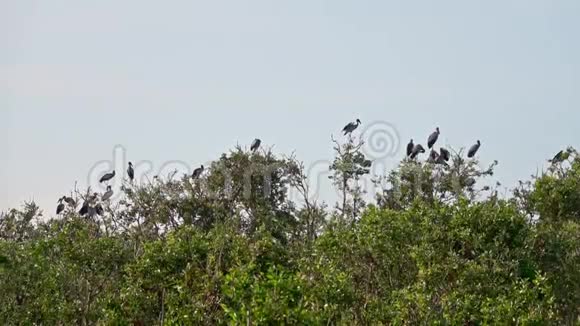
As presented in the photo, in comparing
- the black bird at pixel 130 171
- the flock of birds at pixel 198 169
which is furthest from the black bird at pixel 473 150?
the black bird at pixel 130 171

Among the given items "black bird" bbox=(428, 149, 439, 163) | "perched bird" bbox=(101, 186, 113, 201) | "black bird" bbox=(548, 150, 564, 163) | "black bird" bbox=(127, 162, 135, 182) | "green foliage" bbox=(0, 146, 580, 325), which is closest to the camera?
"green foliage" bbox=(0, 146, 580, 325)

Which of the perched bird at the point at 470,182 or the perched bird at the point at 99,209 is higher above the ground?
the perched bird at the point at 99,209

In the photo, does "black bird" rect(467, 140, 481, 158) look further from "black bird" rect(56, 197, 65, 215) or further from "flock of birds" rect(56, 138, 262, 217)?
"black bird" rect(56, 197, 65, 215)

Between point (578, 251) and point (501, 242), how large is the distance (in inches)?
116

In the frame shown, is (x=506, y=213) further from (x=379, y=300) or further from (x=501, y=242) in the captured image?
(x=379, y=300)

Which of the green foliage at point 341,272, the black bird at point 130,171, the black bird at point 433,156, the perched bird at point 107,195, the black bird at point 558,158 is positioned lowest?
the green foliage at point 341,272

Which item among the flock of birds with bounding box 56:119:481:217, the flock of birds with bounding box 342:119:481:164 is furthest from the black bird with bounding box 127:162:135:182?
the flock of birds with bounding box 342:119:481:164

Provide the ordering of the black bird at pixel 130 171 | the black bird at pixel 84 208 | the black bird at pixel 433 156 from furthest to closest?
the black bird at pixel 130 171 < the black bird at pixel 433 156 < the black bird at pixel 84 208

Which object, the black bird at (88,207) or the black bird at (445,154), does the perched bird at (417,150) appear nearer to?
the black bird at (445,154)

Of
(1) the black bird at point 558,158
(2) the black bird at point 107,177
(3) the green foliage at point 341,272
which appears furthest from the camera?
(2) the black bird at point 107,177

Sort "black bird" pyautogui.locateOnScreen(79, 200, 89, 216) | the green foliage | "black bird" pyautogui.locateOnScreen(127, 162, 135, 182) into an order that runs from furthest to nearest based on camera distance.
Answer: "black bird" pyautogui.locateOnScreen(127, 162, 135, 182)
"black bird" pyautogui.locateOnScreen(79, 200, 89, 216)
the green foliage

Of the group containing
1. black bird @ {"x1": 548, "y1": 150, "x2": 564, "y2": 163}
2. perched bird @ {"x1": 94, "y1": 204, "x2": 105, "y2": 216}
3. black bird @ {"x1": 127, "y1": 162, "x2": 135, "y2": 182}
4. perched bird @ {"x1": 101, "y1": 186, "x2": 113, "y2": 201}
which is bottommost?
black bird @ {"x1": 548, "y1": 150, "x2": 564, "y2": 163}

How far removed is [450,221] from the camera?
15.3 metres

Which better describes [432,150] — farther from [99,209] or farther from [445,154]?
[99,209]
